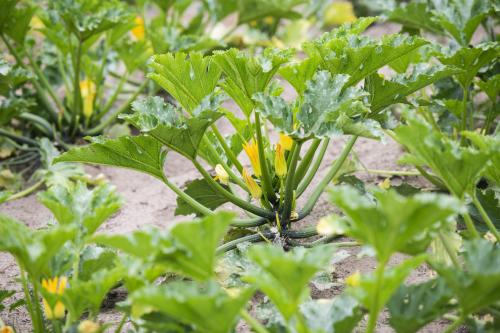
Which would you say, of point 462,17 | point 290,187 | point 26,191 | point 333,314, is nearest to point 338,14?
point 462,17

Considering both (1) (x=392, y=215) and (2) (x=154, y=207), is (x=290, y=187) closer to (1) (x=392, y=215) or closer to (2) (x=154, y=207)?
(1) (x=392, y=215)

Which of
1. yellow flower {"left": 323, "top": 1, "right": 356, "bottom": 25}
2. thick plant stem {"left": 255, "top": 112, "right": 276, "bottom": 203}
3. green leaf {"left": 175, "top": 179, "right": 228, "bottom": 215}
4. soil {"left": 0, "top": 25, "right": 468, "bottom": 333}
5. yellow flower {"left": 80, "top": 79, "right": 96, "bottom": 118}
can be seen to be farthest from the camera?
yellow flower {"left": 323, "top": 1, "right": 356, "bottom": 25}

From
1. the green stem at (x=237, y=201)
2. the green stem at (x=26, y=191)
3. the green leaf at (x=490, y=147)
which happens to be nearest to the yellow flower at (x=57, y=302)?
the green stem at (x=237, y=201)

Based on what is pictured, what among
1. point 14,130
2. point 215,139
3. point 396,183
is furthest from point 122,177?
point 396,183

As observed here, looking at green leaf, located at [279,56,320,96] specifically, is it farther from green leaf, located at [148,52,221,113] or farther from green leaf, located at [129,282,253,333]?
green leaf, located at [129,282,253,333]

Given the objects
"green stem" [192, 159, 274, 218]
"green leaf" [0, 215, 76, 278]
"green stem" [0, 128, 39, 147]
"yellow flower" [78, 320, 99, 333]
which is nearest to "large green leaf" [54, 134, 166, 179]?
"green stem" [192, 159, 274, 218]

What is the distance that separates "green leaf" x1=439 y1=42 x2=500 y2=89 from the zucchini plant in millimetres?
142

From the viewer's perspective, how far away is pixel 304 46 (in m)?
2.24

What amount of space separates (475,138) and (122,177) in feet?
7.75

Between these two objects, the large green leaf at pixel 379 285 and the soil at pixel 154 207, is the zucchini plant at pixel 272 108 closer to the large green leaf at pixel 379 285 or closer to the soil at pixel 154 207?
the soil at pixel 154 207

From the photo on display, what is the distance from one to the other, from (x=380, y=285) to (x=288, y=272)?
22cm

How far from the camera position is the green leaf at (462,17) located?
2811mm

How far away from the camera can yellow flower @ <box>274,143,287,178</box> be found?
7.33 feet

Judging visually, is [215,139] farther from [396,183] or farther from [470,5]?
[470,5]
